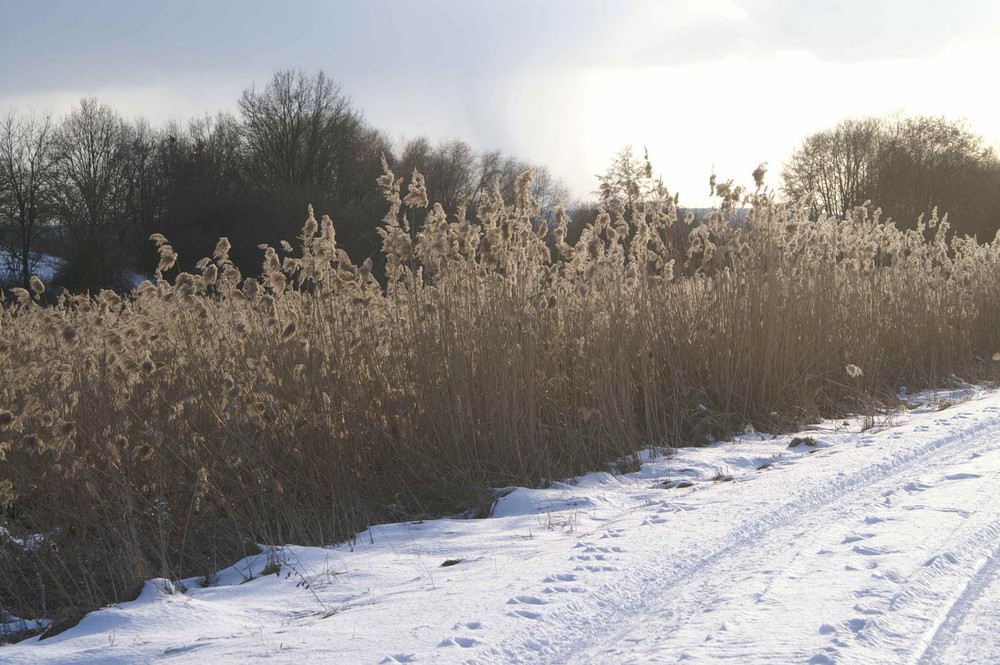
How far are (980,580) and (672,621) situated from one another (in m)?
1.14

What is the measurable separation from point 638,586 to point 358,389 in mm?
2417

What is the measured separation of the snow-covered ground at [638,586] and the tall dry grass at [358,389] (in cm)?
50

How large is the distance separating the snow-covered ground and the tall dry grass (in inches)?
19.6

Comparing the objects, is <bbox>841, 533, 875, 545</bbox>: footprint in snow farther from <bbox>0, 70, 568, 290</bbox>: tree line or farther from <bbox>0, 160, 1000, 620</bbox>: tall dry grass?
<bbox>0, 70, 568, 290</bbox>: tree line

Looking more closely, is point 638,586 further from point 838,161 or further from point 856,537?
point 838,161

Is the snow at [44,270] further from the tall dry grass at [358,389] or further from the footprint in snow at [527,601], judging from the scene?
the footprint in snow at [527,601]

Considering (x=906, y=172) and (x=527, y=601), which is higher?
(x=906, y=172)

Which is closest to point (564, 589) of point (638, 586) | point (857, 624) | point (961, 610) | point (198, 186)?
→ point (638, 586)

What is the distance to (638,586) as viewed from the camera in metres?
3.24

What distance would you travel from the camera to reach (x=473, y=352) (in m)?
5.50

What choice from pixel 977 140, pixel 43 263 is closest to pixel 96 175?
pixel 43 263

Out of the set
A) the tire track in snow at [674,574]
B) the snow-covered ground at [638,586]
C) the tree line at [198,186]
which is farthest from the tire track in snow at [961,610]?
the tree line at [198,186]

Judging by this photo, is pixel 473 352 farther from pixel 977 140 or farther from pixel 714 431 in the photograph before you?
pixel 977 140

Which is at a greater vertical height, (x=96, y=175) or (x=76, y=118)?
(x=76, y=118)
